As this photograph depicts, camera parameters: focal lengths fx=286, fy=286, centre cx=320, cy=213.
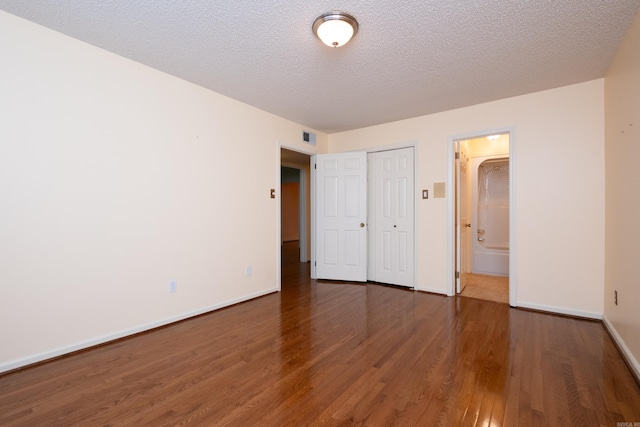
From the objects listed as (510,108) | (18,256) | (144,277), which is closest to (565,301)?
(510,108)

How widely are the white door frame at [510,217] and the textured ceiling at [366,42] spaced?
501 millimetres

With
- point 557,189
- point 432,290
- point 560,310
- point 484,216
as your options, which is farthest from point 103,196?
point 484,216

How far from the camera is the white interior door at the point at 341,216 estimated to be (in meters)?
4.53

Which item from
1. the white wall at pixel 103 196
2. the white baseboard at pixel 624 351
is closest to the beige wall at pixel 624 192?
the white baseboard at pixel 624 351

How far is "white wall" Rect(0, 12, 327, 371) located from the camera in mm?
2051

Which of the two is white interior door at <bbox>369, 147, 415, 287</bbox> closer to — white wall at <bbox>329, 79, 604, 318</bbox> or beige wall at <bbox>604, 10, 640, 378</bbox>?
white wall at <bbox>329, 79, 604, 318</bbox>

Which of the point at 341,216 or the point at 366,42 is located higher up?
the point at 366,42

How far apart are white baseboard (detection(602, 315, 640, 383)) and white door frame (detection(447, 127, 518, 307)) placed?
0.81m

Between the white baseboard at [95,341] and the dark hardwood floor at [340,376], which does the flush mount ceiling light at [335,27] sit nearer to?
the dark hardwood floor at [340,376]

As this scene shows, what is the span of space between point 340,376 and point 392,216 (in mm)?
2833

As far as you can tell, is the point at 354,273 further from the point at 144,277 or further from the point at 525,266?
the point at 144,277

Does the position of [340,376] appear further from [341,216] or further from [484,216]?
[484,216]

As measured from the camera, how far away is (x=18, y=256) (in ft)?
6.72

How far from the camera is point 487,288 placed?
168 inches
